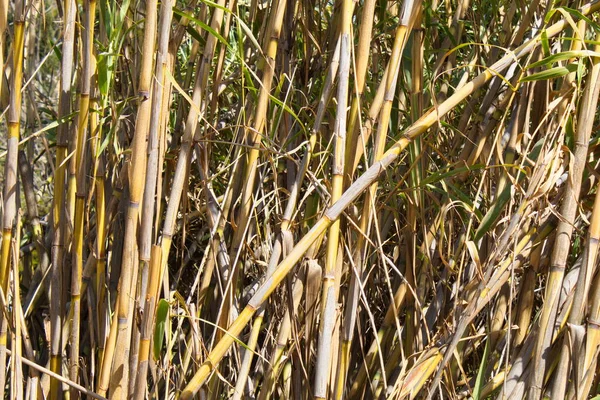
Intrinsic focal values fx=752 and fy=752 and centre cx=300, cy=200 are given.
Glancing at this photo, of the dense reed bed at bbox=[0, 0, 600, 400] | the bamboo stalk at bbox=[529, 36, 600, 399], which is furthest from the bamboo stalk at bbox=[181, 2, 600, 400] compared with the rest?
the bamboo stalk at bbox=[529, 36, 600, 399]

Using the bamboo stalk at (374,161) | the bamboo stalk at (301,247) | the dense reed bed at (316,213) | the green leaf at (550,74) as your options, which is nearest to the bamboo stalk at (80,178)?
the dense reed bed at (316,213)

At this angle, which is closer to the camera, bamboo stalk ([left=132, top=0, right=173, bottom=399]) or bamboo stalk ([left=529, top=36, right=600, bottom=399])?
bamboo stalk ([left=132, top=0, right=173, bottom=399])

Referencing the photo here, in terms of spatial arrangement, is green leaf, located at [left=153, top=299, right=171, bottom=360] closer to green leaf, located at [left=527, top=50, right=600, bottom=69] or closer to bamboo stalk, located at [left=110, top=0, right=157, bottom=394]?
bamboo stalk, located at [left=110, top=0, right=157, bottom=394]

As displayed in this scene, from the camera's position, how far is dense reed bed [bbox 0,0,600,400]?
32.2 inches

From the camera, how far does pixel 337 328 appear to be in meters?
0.92

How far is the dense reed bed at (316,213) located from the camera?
0.82m

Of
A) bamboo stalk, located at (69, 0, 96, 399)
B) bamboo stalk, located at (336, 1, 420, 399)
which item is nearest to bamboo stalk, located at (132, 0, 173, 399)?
bamboo stalk, located at (69, 0, 96, 399)

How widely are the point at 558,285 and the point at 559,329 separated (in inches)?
2.4

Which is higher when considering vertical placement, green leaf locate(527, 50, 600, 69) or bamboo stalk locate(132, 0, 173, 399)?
green leaf locate(527, 50, 600, 69)

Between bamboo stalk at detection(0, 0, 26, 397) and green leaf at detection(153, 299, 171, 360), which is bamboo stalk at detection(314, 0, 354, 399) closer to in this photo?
green leaf at detection(153, 299, 171, 360)

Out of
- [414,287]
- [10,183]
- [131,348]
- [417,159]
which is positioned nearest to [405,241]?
[414,287]

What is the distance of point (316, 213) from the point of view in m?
0.98

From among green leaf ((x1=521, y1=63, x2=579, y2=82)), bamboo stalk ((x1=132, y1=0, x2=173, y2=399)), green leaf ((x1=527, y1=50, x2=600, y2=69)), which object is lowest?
bamboo stalk ((x1=132, y1=0, x2=173, y2=399))

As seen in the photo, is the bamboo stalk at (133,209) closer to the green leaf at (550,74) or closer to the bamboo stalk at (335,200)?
the bamboo stalk at (335,200)
